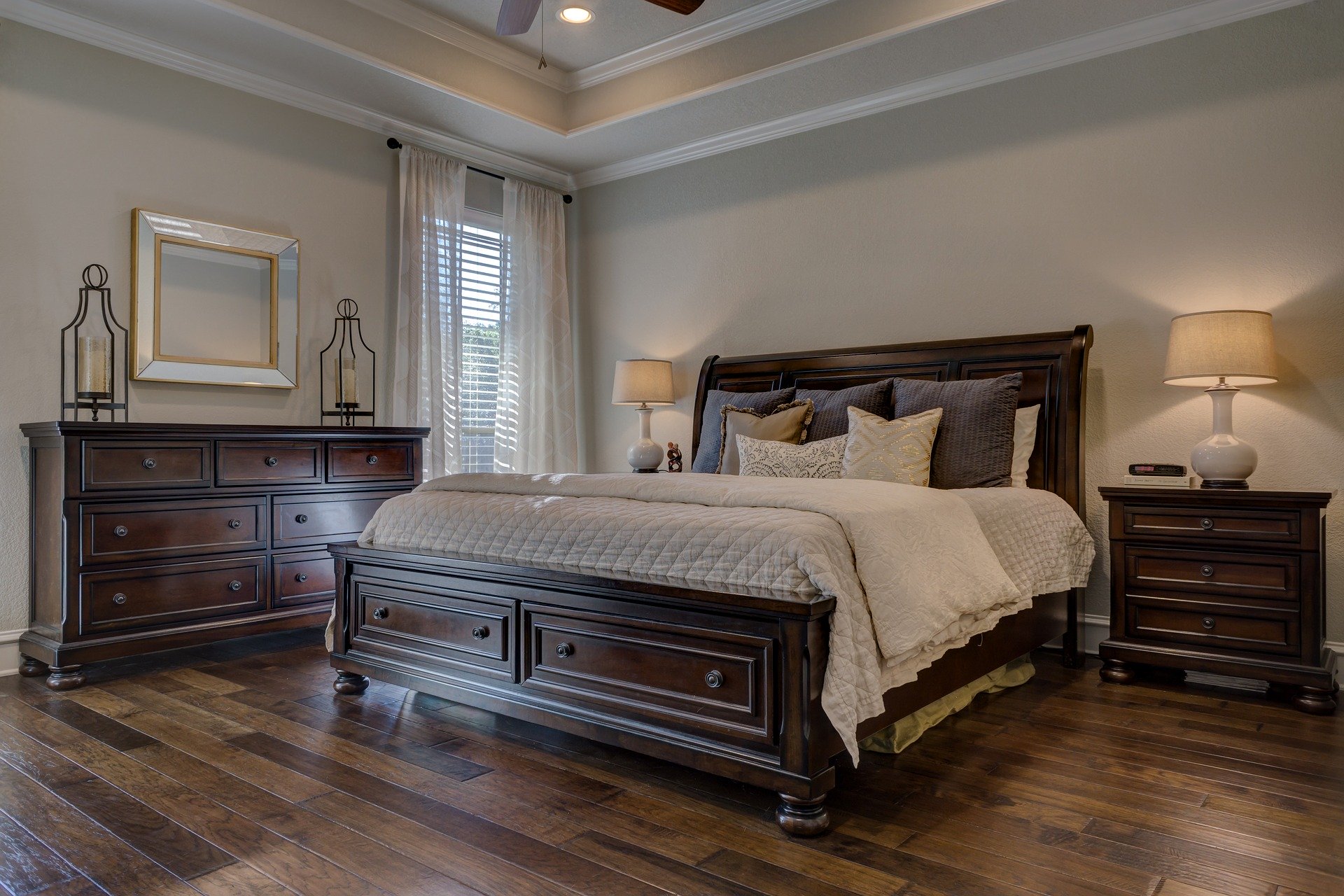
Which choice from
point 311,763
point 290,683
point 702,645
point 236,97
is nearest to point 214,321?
point 236,97

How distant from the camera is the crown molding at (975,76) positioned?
3422 mm

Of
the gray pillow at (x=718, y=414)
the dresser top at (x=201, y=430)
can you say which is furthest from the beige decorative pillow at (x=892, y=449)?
the dresser top at (x=201, y=430)

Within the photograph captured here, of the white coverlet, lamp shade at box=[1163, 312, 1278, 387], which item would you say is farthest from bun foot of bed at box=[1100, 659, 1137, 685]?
lamp shade at box=[1163, 312, 1278, 387]

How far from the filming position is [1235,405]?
341 cm

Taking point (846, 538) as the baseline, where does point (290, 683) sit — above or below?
below

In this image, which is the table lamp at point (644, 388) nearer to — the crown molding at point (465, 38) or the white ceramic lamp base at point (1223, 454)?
the crown molding at point (465, 38)

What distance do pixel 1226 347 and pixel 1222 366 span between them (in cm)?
7

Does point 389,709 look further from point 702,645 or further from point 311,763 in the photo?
point 702,645

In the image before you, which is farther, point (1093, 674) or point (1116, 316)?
point (1116, 316)

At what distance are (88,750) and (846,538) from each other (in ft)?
7.18

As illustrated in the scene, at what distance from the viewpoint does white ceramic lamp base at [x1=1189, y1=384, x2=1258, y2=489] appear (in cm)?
314

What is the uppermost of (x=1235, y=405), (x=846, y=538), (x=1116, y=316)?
Result: (x=1116, y=316)

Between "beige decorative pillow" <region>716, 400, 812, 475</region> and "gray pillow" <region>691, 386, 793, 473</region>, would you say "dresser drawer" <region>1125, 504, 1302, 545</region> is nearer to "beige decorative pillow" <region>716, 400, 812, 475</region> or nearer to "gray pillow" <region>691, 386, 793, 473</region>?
"beige decorative pillow" <region>716, 400, 812, 475</region>

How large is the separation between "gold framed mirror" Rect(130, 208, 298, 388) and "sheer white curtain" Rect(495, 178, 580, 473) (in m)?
1.34
